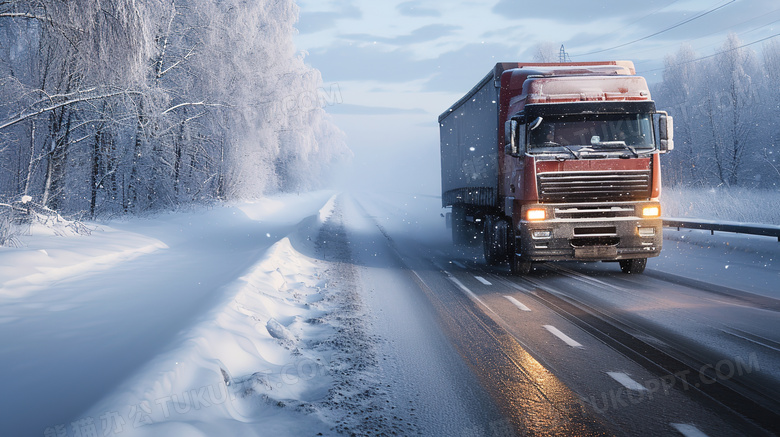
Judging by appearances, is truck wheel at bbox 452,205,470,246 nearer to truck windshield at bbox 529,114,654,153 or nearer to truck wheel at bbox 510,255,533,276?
truck wheel at bbox 510,255,533,276

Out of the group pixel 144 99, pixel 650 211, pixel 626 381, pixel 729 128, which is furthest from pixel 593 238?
pixel 729 128

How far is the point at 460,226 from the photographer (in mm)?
15633

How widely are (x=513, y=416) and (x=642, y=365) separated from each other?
1768 millimetres

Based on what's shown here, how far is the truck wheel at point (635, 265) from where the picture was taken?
32.0 ft

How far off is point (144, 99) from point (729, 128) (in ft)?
149

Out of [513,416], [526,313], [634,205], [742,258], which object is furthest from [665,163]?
[513,416]

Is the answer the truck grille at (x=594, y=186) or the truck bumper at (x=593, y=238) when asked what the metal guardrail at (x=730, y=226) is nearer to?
the truck bumper at (x=593, y=238)

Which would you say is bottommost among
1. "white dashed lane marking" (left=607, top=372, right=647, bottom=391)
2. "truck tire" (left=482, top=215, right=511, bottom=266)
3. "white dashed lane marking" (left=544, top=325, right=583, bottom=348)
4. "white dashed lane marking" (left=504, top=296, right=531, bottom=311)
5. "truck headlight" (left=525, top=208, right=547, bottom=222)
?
"white dashed lane marking" (left=607, top=372, right=647, bottom=391)

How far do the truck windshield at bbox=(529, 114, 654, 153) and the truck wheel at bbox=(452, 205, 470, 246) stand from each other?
595 centimetres

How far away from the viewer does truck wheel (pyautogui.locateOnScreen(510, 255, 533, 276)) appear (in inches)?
384

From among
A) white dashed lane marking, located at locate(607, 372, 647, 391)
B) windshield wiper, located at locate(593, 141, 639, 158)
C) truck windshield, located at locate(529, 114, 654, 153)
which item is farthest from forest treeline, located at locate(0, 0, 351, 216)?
white dashed lane marking, located at locate(607, 372, 647, 391)

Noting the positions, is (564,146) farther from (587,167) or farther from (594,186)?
(594,186)

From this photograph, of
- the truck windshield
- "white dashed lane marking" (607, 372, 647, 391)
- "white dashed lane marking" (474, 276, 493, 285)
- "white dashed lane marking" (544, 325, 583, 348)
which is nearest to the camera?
"white dashed lane marking" (607, 372, 647, 391)

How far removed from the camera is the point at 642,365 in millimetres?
4562
